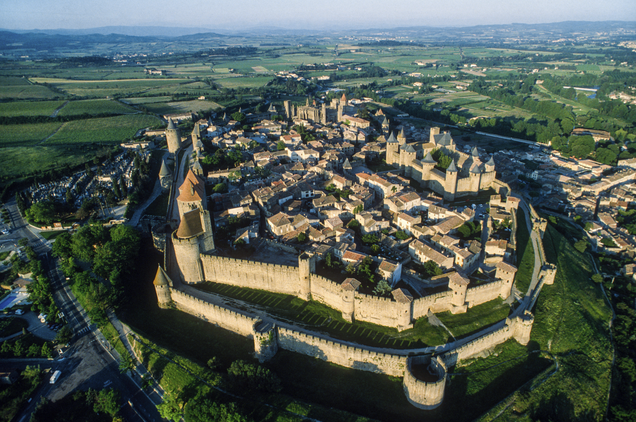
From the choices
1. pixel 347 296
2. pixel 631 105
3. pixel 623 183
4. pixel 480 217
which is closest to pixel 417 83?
pixel 631 105

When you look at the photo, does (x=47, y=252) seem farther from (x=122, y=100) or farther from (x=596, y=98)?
(x=596, y=98)

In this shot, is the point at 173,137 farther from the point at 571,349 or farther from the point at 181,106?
the point at 571,349

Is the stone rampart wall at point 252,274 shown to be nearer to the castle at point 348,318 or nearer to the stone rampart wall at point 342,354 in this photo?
the castle at point 348,318

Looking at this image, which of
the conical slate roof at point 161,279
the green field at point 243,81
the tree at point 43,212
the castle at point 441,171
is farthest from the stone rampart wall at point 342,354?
the green field at point 243,81

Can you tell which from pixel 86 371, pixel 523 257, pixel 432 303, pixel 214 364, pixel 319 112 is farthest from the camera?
pixel 319 112

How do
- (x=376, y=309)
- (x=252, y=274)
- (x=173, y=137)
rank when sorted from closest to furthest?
(x=376, y=309), (x=252, y=274), (x=173, y=137)

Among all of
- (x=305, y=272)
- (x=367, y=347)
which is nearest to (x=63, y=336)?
(x=305, y=272)
